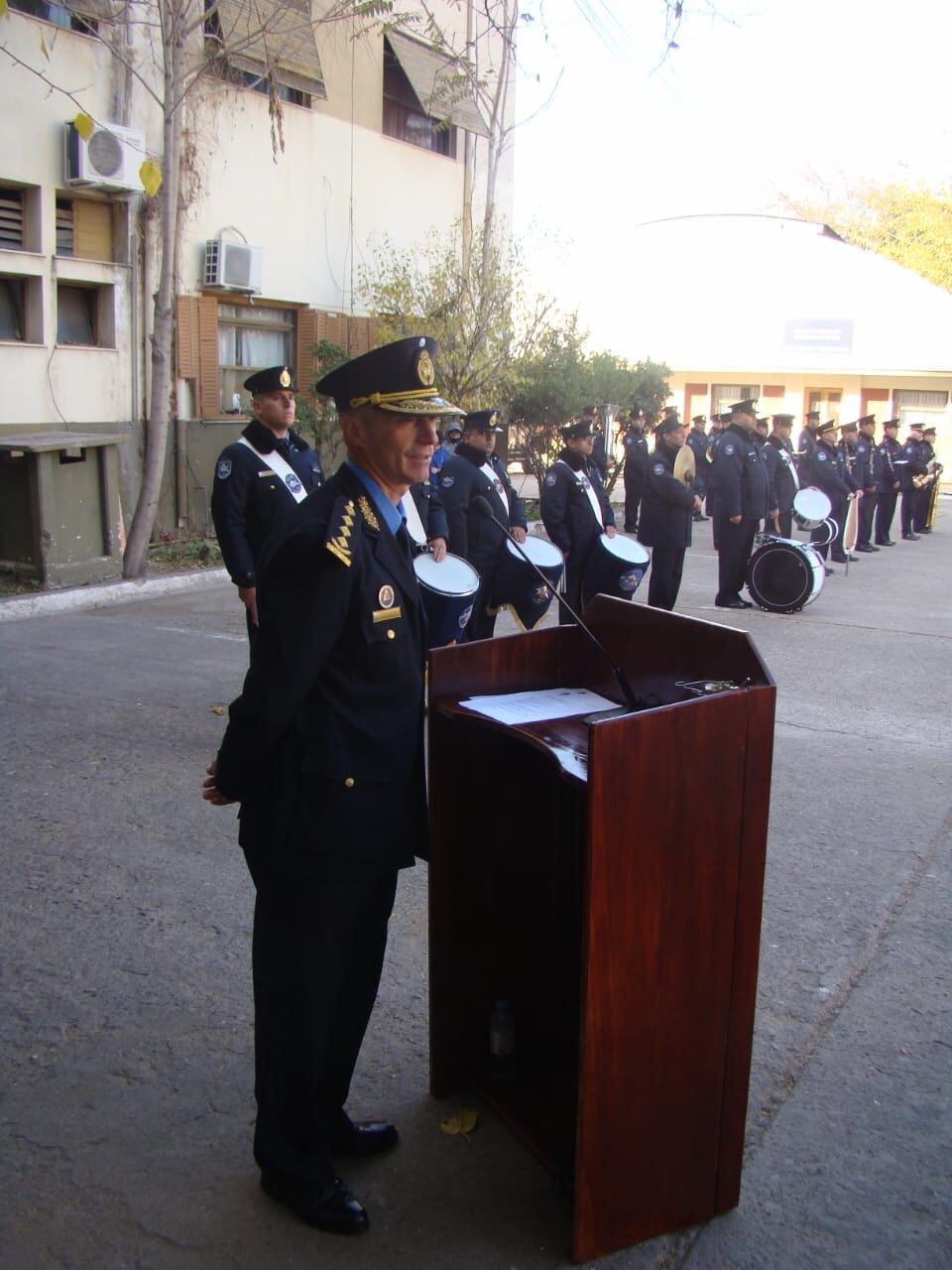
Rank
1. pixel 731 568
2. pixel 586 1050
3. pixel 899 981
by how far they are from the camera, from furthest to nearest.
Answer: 1. pixel 731 568
2. pixel 899 981
3. pixel 586 1050

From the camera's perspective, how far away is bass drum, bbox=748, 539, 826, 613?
1075cm

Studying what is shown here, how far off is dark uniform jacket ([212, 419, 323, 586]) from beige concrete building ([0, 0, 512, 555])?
20.0 ft

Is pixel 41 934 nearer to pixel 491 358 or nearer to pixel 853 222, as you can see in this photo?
pixel 491 358

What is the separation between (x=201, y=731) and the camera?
6.29m

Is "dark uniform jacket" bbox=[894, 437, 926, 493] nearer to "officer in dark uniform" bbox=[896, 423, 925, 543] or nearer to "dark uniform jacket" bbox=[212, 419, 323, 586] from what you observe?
"officer in dark uniform" bbox=[896, 423, 925, 543]

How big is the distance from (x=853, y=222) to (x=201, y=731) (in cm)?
5221

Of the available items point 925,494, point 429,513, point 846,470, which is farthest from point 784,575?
point 925,494

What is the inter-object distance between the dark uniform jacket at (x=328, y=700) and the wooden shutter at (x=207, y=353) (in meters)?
11.2

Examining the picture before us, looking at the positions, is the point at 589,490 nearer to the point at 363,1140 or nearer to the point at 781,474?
the point at 781,474

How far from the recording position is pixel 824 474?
587 inches

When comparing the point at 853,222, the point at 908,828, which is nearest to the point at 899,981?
the point at 908,828

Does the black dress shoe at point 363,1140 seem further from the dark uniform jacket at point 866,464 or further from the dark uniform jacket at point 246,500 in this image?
the dark uniform jacket at point 866,464

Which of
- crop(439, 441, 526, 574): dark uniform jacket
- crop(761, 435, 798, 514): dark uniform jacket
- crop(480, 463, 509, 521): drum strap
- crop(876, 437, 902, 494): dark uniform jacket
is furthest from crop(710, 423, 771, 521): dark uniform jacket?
crop(876, 437, 902, 494): dark uniform jacket

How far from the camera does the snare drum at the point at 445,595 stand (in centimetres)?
602
